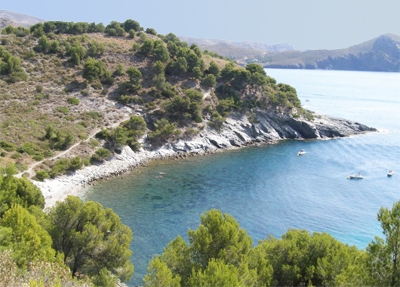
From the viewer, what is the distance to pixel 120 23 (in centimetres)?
10850

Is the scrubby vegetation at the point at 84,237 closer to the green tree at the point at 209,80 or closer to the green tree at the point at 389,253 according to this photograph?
the green tree at the point at 389,253

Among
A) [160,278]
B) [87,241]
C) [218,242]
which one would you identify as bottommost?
[87,241]

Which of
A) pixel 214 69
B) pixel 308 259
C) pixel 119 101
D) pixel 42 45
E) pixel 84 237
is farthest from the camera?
pixel 214 69

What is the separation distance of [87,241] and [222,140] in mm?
55934

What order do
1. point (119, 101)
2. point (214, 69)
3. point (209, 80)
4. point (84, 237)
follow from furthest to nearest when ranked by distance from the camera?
point (214, 69)
point (209, 80)
point (119, 101)
point (84, 237)

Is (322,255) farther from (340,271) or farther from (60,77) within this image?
(60,77)

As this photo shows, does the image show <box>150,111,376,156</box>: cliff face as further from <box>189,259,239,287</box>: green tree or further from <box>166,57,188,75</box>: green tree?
<box>189,259,239,287</box>: green tree

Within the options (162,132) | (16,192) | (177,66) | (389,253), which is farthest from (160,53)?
(389,253)

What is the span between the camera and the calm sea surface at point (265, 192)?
41.3 m

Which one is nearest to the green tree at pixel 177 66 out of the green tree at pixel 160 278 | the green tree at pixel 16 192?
the green tree at pixel 16 192

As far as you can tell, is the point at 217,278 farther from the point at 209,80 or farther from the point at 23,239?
the point at 209,80

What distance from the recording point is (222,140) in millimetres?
79625

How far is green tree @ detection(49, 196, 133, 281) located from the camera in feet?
85.6

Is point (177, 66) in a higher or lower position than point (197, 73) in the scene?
higher
